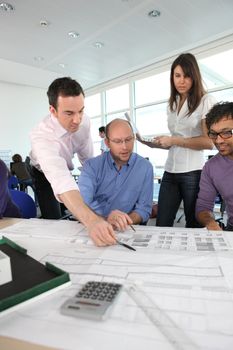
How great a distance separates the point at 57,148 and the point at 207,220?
2.74ft

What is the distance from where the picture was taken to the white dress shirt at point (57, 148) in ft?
4.03

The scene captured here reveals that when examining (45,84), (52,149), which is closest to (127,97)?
(45,84)

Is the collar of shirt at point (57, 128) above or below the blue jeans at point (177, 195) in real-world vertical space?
above

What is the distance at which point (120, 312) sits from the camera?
521 mm

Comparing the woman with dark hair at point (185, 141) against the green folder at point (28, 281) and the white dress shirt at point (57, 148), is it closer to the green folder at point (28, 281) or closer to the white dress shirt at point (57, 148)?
the white dress shirt at point (57, 148)

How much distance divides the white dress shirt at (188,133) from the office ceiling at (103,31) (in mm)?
2472

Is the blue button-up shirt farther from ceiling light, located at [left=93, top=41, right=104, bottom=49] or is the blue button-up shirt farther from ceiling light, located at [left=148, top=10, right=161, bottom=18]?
ceiling light, located at [left=93, top=41, right=104, bottom=49]

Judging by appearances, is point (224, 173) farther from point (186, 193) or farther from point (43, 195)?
point (43, 195)

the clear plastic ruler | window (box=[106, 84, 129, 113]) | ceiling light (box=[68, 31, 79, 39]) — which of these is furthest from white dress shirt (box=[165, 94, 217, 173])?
window (box=[106, 84, 129, 113])

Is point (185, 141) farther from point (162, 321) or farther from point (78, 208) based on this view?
point (162, 321)

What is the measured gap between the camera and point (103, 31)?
4148 millimetres

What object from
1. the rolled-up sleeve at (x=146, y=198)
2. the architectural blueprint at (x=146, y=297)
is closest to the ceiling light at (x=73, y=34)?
the rolled-up sleeve at (x=146, y=198)

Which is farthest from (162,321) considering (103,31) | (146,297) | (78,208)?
(103,31)

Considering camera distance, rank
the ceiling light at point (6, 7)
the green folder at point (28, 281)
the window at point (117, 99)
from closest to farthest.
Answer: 1. the green folder at point (28, 281)
2. the ceiling light at point (6, 7)
3. the window at point (117, 99)
